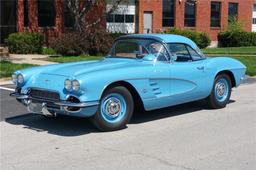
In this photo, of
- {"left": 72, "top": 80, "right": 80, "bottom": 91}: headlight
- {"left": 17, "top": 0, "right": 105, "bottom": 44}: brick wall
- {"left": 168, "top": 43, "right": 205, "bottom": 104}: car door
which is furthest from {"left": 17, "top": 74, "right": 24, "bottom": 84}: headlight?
{"left": 17, "top": 0, "right": 105, "bottom": 44}: brick wall

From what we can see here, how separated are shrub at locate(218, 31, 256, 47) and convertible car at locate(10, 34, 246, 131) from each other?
2891cm

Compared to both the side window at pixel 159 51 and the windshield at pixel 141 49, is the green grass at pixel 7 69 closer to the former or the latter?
the windshield at pixel 141 49

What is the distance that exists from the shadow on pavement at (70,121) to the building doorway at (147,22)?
25.7 m

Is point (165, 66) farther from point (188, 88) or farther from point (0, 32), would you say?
point (0, 32)

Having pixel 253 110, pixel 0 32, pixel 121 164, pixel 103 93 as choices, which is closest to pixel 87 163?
pixel 121 164

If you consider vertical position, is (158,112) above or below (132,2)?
below

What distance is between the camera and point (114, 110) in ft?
24.5

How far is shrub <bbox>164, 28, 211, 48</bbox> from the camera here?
33166 millimetres

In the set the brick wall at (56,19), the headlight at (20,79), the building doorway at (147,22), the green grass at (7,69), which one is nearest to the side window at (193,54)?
the headlight at (20,79)

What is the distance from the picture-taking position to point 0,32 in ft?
93.5

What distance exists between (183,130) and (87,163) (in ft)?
7.36

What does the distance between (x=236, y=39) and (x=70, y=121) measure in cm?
3104

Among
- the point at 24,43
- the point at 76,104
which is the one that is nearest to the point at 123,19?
the point at 24,43

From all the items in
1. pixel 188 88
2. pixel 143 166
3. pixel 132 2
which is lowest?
pixel 143 166
